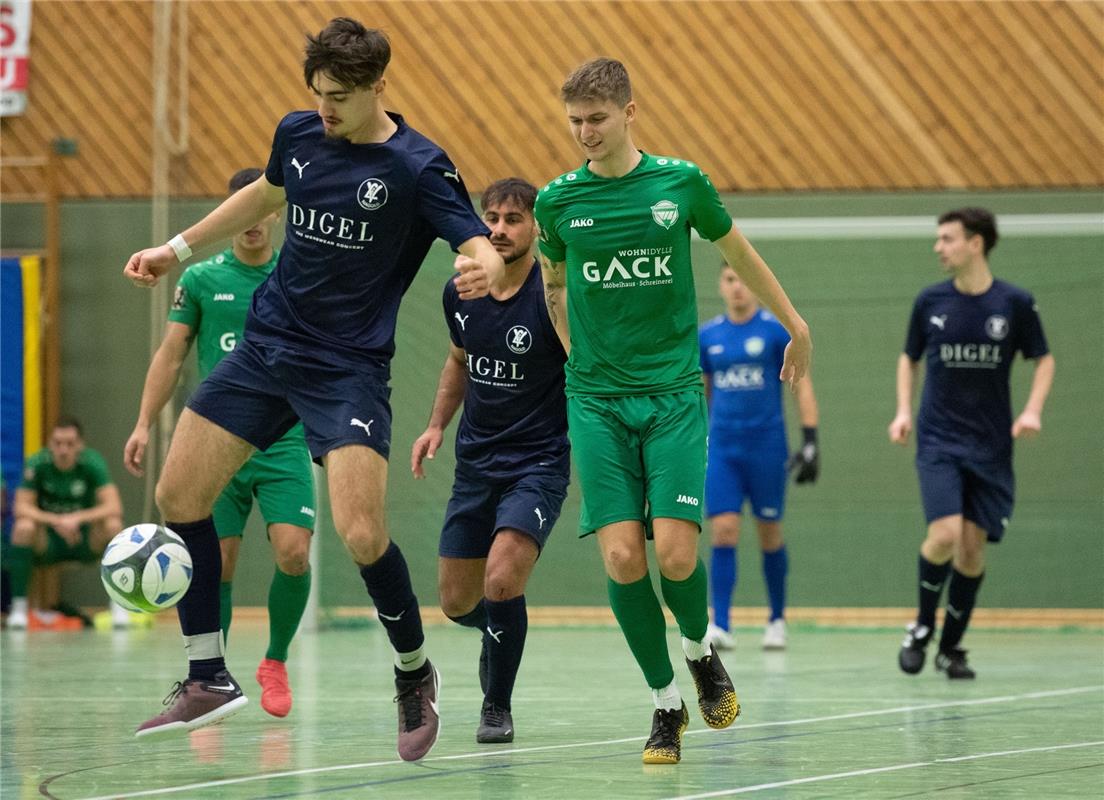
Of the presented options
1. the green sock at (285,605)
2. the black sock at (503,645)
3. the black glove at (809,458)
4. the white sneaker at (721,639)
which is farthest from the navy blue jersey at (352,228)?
the black glove at (809,458)

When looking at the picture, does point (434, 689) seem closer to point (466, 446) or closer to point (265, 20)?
point (466, 446)

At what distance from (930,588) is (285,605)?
350cm

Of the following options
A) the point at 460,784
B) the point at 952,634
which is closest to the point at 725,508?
the point at 952,634

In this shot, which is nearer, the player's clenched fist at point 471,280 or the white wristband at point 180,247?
the player's clenched fist at point 471,280

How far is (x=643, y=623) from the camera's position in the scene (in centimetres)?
539

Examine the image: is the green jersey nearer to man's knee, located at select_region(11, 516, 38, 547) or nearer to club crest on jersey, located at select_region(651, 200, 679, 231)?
club crest on jersey, located at select_region(651, 200, 679, 231)

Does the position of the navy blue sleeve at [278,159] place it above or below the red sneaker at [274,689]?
above

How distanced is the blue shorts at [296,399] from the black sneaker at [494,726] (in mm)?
1211

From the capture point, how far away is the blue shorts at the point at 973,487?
8367mm

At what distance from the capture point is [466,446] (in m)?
6.29

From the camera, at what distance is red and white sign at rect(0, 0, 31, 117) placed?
1402 cm

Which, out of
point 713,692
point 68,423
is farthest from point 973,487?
point 68,423

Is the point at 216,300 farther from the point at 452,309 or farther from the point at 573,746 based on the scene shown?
the point at 573,746

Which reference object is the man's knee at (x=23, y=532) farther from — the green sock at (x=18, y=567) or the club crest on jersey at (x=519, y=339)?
the club crest on jersey at (x=519, y=339)
